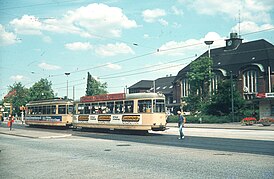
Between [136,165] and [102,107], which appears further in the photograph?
[102,107]

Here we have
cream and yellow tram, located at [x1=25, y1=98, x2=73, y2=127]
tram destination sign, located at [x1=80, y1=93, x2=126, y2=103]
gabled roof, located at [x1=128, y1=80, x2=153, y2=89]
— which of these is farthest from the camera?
gabled roof, located at [x1=128, y1=80, x2=153, y2=89]

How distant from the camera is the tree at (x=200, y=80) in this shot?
57312mm

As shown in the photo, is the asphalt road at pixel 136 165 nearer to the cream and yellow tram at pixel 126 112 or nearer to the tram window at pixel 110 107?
the cream and yellow tram at pixel 126 112

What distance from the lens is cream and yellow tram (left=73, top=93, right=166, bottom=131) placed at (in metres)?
23.1

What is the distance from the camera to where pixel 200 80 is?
2283 inches

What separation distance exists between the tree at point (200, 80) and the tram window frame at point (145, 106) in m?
34.5

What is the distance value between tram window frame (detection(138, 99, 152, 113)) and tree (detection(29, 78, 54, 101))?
180 ft

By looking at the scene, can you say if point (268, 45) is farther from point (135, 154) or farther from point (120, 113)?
point (135, 154)

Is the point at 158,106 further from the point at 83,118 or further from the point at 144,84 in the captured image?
the point at 144,84

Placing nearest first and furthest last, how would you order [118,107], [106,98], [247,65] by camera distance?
[118,107]
[106,98]
[247,65]

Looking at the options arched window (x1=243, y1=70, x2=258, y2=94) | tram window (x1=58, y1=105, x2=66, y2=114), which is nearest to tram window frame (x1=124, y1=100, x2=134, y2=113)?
tram window (x1=58, y1=105, x2=66, y2=114)

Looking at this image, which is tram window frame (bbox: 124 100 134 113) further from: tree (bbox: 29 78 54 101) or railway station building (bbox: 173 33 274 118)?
tree (bbox: 29 78 54 101)

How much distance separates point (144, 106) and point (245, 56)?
5443 centimetres

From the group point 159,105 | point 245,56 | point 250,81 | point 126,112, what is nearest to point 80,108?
point 126,112
